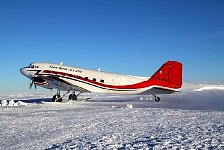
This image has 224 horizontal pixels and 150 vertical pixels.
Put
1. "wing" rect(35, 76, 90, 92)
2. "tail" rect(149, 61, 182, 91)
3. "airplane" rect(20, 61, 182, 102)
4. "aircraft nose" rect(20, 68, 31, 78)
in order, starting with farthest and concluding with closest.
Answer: "aircraft nose" rect(20, 68, 31, 78) → "wing" rect(35, 76, 90, 92) → "airplane" rect(20, 61, 182, 102) → "tail" rect(149, 61, 182, 91)

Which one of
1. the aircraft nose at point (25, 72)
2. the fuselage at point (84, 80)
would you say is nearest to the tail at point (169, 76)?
the fuselage at point (84, 80)

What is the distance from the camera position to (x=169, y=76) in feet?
106

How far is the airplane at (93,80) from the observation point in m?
32.8

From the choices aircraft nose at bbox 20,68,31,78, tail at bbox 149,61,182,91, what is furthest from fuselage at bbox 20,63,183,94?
tail at bbox 149,61,182,91

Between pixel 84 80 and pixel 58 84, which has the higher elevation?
pixel 84 80

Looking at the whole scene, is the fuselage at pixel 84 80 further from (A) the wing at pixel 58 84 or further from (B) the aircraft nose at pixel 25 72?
(B) the aircraft nose at pixel 25 72

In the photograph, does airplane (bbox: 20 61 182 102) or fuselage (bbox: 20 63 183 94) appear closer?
airplane (bbox: 20 61 182 102)

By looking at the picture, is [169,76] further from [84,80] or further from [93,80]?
[84,80]

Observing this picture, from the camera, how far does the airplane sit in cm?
3275

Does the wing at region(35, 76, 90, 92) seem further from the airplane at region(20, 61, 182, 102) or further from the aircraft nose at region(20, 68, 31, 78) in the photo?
the aircraft nose at region(20, 68, 31, 78)

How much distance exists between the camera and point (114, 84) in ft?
110

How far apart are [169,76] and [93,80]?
32.1 feet

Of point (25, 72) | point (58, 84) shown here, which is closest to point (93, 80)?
point (58, 84)

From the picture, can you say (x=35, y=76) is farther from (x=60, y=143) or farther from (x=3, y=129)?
(x=60, y=143)
